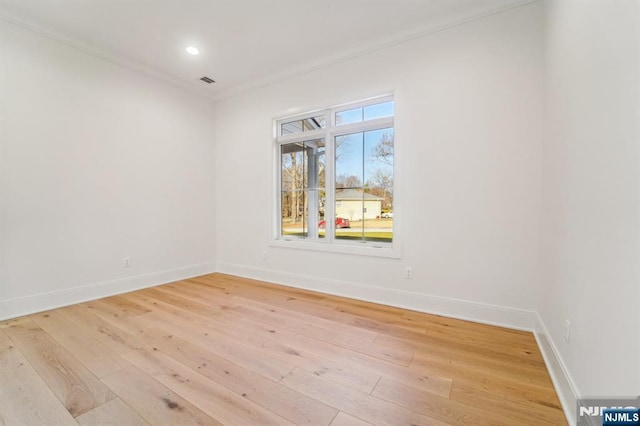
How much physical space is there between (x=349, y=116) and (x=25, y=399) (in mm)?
3540

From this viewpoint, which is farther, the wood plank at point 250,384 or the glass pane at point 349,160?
the glass pane at point 349,160

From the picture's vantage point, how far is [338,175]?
11.3 feet

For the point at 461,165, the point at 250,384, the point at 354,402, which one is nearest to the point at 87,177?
the point at 250,384

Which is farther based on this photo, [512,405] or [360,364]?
[360,364]

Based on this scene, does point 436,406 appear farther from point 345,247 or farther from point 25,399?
point 25,399

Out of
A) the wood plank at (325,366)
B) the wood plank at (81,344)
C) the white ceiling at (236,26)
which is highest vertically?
the white ceiling at (236,26)

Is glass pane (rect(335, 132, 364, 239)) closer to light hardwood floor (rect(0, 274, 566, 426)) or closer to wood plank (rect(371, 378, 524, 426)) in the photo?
light hardwood floor (rect(0, 274, 566, 426))

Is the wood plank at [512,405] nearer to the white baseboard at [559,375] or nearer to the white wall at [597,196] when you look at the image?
the white baseboard at [559,375]

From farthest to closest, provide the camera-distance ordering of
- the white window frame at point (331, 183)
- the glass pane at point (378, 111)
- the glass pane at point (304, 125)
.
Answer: the glass pane at point (304, 125), the glass pane at point (378, 111), the white window frame at point (331, 183)

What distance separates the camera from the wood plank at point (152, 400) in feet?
4.29

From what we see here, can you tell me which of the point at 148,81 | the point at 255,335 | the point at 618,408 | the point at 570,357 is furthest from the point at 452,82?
the point at 148,81

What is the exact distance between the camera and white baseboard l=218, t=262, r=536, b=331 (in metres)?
2.34

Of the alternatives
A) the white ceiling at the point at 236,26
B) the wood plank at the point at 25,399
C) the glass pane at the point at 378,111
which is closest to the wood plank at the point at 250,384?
the wood plank at the point at 25,399

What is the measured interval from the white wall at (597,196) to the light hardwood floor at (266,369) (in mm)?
450
